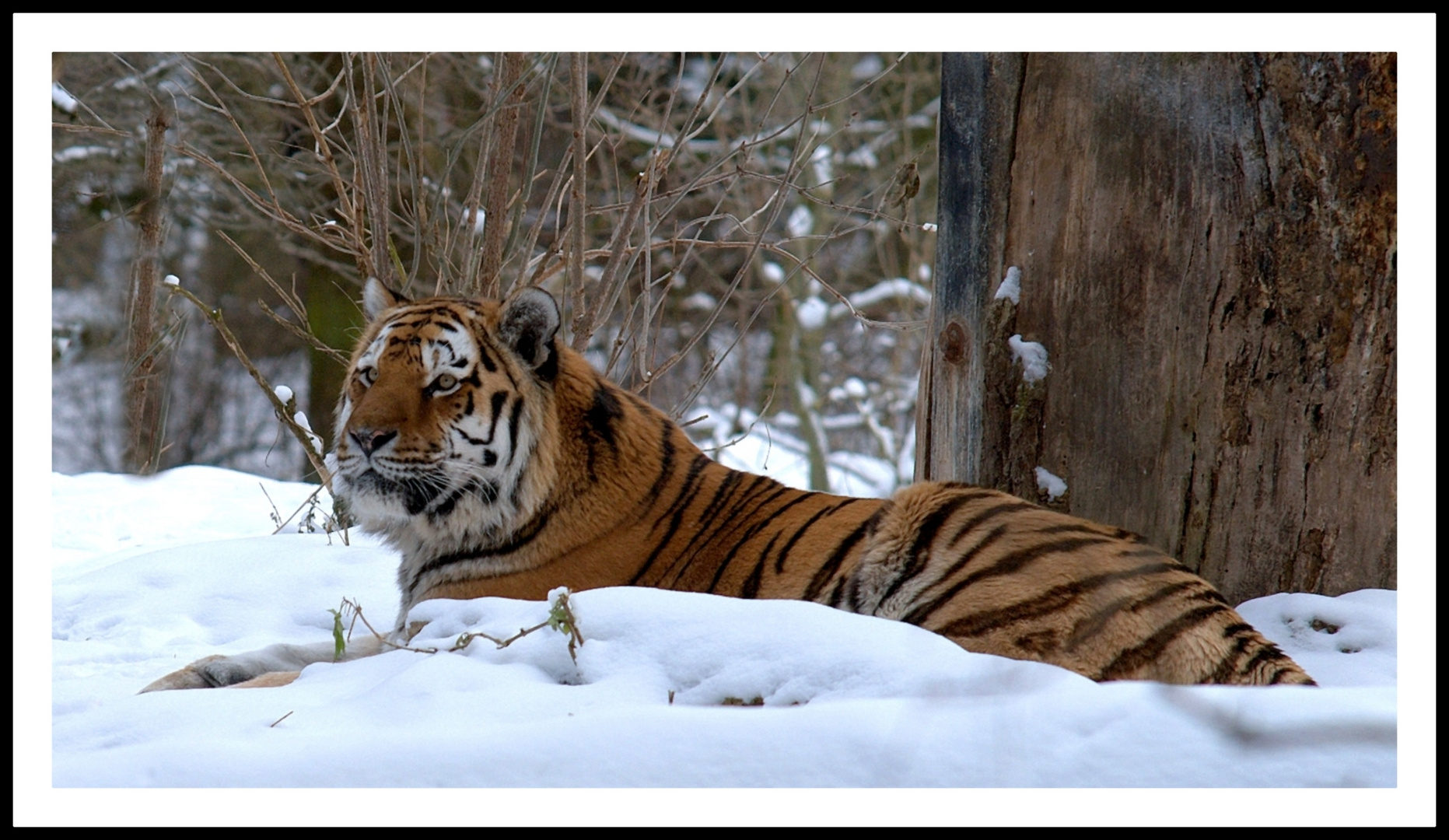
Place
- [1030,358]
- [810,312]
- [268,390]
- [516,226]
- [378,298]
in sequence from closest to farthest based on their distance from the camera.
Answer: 1. [1030,358]
2. [378,298]
3. [516,226]
4. [268,390]
5. [810,312]

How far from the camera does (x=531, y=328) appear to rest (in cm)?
343

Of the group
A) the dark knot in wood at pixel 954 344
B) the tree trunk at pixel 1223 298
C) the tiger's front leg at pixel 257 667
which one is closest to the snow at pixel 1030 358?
the tree trunk at pixel 1223 298

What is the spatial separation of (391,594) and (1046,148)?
8.60 feet

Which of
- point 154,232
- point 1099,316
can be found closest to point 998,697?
point 1099,316

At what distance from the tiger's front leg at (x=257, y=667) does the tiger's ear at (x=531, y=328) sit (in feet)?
2.90

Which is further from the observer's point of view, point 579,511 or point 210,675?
point 579,511

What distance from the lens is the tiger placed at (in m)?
2.88

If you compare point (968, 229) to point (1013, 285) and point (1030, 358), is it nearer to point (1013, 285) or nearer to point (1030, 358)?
point (1013, 285)

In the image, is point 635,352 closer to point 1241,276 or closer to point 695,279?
point 1241,276

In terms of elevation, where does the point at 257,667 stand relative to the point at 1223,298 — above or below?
below

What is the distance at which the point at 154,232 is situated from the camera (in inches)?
131

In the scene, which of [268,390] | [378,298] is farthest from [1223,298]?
[268,390]

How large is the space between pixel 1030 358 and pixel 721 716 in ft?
5.80

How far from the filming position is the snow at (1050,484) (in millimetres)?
3385
